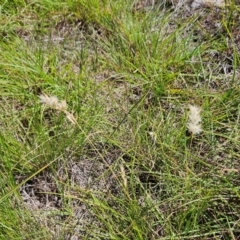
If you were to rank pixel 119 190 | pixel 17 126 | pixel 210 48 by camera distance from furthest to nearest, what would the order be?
pixel 210 48, pixel 17 126, pixel 119 190

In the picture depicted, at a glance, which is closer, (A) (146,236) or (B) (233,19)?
(A) (146,236)

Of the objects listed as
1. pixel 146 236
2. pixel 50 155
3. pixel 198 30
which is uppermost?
pixel 198 30

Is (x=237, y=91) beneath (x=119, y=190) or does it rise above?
above

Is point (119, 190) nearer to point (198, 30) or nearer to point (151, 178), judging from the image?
point (151, 178)

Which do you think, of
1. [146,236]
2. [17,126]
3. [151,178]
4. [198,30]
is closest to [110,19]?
[198,30]

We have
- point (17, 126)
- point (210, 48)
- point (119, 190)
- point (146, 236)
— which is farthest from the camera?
point (210, 48)

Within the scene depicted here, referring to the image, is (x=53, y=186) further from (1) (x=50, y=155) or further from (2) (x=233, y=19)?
(2) (x=233, y=19)

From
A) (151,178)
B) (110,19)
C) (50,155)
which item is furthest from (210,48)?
(50,155)
